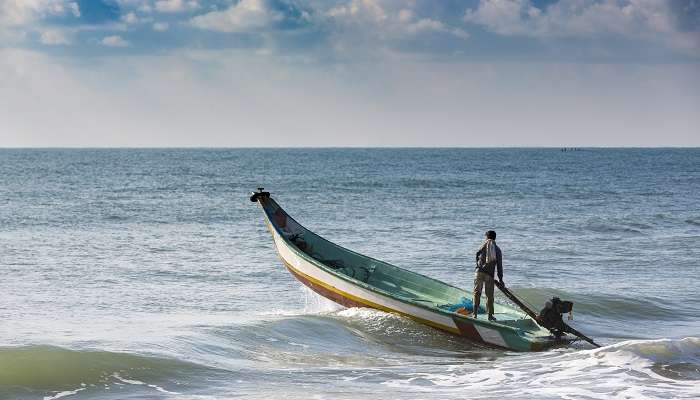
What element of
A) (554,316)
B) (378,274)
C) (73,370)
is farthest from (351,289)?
(73,370)

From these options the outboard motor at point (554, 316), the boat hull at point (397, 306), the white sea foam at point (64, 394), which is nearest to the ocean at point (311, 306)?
the white sea foam at point (64, 394)

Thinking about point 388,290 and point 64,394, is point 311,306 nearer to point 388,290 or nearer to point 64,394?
point 388,290

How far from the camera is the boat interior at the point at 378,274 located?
18344mm

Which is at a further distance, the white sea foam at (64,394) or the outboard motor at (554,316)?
the outboard motor at (554,316)

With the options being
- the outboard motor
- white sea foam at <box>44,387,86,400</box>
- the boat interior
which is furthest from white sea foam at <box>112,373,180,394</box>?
the outboard motor

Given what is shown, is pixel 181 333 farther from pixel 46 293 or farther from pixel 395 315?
pixel 46 293

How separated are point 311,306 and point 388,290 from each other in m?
2.06

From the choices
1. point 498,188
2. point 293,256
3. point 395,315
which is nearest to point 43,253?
point 293,256

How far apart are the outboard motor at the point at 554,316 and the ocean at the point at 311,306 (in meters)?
0.47

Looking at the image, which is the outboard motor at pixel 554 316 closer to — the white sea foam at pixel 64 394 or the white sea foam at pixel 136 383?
the white sea foam at pixel 136 383

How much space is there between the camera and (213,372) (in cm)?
1476

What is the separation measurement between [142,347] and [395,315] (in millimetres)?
4759

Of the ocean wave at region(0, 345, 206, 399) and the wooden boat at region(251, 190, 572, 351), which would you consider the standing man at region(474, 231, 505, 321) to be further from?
the ocean wave at region(0, 345, 206, 399)

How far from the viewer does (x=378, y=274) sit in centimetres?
1998
